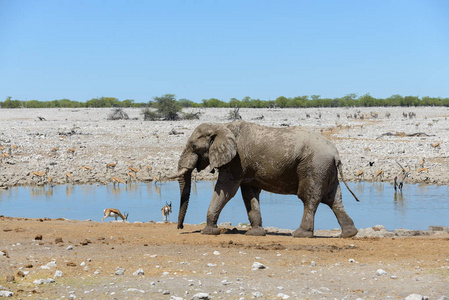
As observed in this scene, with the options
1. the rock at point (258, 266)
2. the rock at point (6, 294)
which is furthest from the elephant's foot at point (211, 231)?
the rock at point (6, 294)

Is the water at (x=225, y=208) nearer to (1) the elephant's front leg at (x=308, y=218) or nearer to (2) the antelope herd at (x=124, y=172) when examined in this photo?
(2) the antelope herd at (x=124, y=172)

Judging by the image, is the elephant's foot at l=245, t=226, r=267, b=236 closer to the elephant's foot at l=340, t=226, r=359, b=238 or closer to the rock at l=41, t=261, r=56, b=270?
the elephant's foot at l=340, t=226, r=359, b=238

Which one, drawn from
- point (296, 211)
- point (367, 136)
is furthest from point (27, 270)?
point (367, 136)

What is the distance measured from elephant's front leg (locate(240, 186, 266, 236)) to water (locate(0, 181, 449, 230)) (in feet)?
16.0

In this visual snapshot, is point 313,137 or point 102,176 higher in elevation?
point 313,137

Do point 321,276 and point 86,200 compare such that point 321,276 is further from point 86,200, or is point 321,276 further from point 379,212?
point 86,200

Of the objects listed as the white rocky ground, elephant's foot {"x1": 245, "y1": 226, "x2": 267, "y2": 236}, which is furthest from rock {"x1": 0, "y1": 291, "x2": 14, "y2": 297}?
the white rocky ground

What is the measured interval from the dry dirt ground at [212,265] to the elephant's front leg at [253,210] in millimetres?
240

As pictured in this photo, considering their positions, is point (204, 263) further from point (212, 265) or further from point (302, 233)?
point (302, 233)

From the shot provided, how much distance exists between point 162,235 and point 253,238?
1.64 metres

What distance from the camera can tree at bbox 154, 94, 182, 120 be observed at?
55.1 m

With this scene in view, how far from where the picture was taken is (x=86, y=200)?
72.8ft

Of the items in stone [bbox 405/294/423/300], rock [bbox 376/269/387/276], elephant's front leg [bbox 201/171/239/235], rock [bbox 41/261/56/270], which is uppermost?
elephant's front leg [bbox 201/171/239/235]

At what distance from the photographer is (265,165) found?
11438 mm
